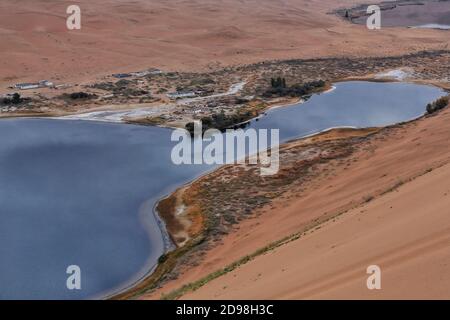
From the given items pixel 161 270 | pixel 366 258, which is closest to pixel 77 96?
pixel 161 270

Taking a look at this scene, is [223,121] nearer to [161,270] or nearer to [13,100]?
[13,100]

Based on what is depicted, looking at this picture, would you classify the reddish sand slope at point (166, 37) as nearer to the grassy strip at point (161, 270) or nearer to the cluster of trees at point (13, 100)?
the cluster of trees at point (13, 100)

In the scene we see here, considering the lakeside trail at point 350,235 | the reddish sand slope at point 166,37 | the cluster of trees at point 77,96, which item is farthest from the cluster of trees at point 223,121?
the reddish sand slope at point 166,37

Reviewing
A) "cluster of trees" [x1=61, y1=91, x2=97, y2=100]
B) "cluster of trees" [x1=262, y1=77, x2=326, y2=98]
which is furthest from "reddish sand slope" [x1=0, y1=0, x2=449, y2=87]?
"cluster of trees" [x1=262, y1=77, x2=326, y2=98]

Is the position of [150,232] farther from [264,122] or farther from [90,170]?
[264,122]

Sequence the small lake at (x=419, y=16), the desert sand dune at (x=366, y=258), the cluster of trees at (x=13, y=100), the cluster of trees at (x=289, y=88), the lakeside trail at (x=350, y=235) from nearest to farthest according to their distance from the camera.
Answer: the desert sand dune at (x=366, y=258)
the lakeside trail at (x=350, y=235)
the cluster of trees at (x=13, y=100)
the cluster of trees at (x=289, y=88)
the small lake at (x=419, y=16)

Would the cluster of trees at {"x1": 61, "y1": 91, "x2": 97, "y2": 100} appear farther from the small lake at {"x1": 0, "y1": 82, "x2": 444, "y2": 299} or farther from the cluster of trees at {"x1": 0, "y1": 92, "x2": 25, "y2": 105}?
the small lake at {"x1": 0, "y1": 82, "x2": 444, "y2": 299}
